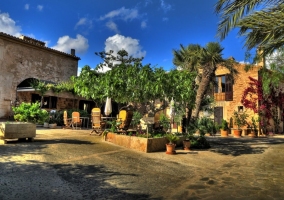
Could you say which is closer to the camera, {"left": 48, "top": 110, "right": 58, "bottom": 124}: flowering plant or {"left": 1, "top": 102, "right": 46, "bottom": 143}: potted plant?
{"left": 1, "top": 102, "right": 46, "bottom": 143}: potted plant

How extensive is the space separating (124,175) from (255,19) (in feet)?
13.3

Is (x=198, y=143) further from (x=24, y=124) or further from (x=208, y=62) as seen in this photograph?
(x=24, y=124)

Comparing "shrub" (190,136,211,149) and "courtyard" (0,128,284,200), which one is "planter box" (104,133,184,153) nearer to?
"courtyard" (0,128,284,200)

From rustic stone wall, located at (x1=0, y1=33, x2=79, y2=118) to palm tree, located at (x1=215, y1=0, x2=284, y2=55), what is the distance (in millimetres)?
17638

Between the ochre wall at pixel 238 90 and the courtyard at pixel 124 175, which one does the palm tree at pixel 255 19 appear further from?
the ochre wall at pixel 238 90

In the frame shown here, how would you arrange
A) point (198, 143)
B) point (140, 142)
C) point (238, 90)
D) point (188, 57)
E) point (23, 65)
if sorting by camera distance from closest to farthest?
1. point (140, 142)
2. point (198, 143)
3. point (188, 57)
4. point (23, 65)
5. point (238, 90)

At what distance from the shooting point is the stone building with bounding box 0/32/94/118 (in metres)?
17.7

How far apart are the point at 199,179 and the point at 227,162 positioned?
2.60m

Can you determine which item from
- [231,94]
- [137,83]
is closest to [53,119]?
[137,83]

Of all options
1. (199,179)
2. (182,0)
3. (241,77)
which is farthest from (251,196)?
(241,77)

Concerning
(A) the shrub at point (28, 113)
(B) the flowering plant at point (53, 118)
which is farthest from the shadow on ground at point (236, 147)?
(B) the flowering plant at point (53, 118)

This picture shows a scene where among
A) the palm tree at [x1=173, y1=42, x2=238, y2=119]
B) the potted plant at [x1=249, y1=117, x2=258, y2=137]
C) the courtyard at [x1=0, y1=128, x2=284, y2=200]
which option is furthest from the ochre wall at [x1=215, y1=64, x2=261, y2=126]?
the courtyard at [x1=0, y1=128, x2=284, y2=200]

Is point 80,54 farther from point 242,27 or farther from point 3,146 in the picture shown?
point 242,27

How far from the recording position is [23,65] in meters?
19.4
